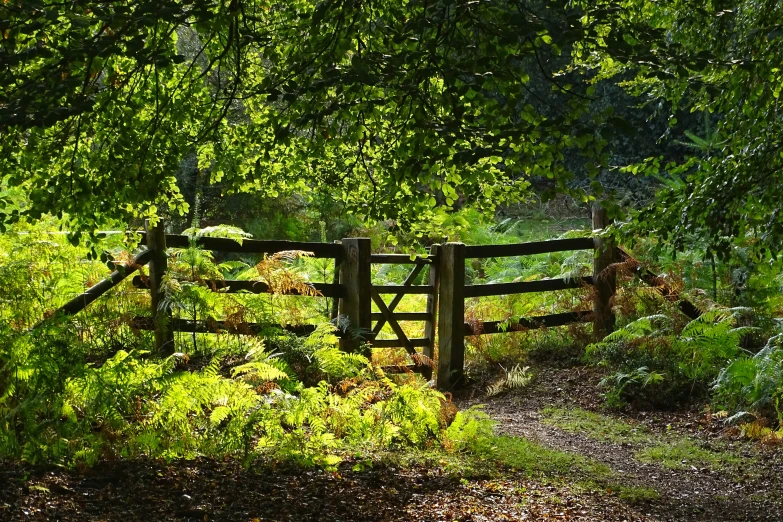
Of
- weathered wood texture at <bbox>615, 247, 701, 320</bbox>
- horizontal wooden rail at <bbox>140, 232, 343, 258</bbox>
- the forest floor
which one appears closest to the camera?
the forest floor

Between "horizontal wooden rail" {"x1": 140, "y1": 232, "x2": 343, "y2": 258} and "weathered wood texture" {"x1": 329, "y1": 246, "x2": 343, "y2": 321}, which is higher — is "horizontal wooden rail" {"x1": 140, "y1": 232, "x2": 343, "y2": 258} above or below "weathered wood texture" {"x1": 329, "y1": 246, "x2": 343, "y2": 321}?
above

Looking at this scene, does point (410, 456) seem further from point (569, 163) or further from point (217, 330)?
point (569, 163)

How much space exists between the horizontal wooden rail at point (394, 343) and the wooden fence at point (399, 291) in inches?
0.5

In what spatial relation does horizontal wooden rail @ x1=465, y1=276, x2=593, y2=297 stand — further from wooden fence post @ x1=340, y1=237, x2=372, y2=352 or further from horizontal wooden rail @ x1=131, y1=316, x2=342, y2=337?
horizontal wooden rail @ x1=131, y1=316, x2=342, y2=337

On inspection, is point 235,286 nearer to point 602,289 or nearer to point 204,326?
point 204,326

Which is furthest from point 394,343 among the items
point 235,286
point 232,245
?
point 232,245

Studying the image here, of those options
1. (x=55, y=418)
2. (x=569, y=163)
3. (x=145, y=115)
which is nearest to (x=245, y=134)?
(x=145, y=115)

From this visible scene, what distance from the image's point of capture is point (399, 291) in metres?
9.33

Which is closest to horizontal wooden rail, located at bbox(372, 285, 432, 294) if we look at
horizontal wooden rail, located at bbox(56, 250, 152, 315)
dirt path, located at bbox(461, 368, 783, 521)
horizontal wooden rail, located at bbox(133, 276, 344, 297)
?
horizontal wooden rail, located at bbox(133, 276, 344, 297)

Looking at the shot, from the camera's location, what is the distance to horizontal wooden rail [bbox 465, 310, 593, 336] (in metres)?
9.54

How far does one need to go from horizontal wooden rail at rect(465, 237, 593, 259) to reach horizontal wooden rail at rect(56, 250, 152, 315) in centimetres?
378

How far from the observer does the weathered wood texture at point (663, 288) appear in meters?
9.14

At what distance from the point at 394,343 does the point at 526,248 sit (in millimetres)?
2079

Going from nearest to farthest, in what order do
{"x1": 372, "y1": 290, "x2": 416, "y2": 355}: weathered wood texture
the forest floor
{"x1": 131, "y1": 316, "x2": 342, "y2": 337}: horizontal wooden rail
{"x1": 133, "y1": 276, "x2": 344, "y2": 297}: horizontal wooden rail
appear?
the forest floor
{"x1": 131, "y1": 316, "x2": 342, "y2": 337}: horizontal wooden rail
{"x1": 133, "y1": 276, "x2": 344, "y2": 297}: horizontal wooden rail
{"x1": 372, "y1": 290, "x2": 416, "y2": 355}: weathered wood texture
